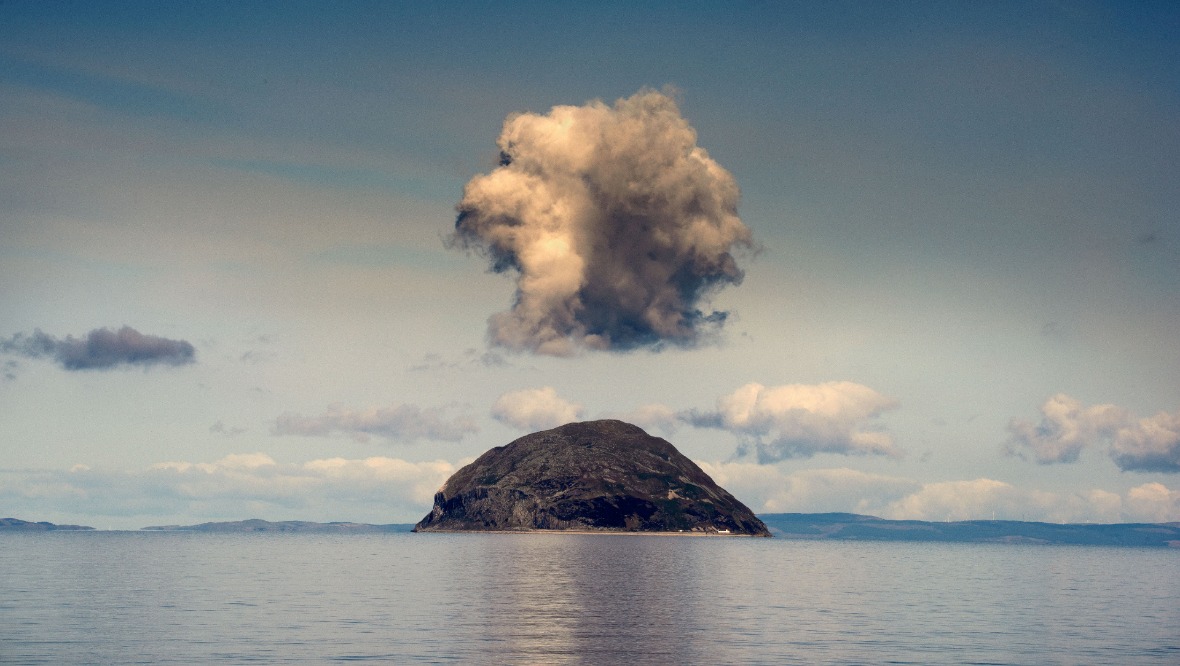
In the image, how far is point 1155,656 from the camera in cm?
7800

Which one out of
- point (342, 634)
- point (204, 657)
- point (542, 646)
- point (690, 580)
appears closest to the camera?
point (204, 657)

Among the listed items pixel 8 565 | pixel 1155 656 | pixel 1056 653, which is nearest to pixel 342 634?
pixel 1056 653

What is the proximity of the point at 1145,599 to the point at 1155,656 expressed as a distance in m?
73.1

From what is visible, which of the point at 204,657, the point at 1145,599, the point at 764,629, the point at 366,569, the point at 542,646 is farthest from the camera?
the point at 366,569

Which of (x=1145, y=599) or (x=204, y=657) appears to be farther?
(x=1145, y=599)

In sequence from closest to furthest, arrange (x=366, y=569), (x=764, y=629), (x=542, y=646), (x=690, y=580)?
1. (x=542, y=646)
2. (x=764, y=629)
3. (x=690, y=580)
4. (x=366, y=569)

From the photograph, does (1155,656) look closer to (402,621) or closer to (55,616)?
(402,621)

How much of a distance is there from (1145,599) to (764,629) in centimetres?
7978

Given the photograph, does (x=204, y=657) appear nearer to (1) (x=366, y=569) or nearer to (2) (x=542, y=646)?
(2) (x=542, y=646)

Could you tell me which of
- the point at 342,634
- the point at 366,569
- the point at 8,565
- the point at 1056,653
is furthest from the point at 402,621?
the point at 8,565

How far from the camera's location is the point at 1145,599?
143 meters

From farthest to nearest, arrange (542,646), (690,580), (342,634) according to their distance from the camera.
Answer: (690,580), (342,634), (542,646)

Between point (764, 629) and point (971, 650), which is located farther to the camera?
point (764, 629)

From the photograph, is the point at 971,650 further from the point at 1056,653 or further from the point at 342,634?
the point at 342,634
